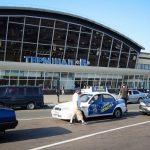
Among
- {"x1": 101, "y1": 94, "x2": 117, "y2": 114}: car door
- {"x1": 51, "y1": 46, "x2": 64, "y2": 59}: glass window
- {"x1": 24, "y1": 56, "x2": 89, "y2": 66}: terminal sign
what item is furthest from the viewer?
{"x1": 51, "y1": 46, "x2": 64, "y2": 59}: glass window

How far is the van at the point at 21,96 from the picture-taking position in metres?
26.0

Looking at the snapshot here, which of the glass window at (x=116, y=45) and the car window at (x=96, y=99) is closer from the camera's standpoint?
the car window at (x=96, y=99)

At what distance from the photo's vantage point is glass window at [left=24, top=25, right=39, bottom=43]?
50.3 m

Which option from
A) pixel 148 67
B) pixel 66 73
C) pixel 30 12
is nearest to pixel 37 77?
pixel 66 73

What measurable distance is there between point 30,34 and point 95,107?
3350 centimetres

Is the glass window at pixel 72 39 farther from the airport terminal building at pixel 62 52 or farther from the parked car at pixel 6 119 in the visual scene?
the parked car at pixel 6 119

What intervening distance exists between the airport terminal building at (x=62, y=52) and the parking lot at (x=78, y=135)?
28.7 m

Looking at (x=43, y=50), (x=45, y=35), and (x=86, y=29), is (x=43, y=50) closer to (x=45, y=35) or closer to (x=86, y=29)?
(x=45, y=35)

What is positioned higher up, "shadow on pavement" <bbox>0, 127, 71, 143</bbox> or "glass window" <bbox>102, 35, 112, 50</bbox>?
"glass window" <bbox>102, 35, 112, 50</bbox>

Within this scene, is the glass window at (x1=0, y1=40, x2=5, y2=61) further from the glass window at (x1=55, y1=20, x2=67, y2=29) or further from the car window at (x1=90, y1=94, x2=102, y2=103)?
the car window at (x1=90, y1=94, x2=102, y2=103)

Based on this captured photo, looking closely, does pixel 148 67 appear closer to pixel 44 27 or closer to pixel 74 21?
pixel 74 21

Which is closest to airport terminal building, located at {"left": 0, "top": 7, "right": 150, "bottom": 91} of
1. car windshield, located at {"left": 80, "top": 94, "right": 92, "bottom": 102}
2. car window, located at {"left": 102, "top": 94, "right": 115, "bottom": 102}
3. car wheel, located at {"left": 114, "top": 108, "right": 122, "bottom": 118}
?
car wheel, located at {"left": 114, "top": 108, "right": 122, "bottom": 118}

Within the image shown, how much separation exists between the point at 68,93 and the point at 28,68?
7.16 metres

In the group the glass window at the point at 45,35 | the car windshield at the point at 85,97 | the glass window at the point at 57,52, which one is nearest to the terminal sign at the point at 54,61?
the glass window at the point at 57,52
